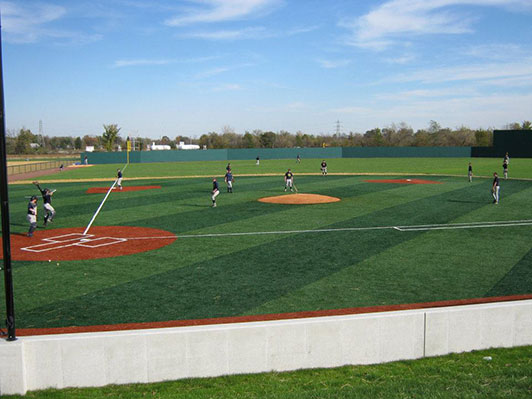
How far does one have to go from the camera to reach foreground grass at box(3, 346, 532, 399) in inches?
248

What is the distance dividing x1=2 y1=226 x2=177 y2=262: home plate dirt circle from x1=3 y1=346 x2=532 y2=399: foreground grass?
9976 millimetres

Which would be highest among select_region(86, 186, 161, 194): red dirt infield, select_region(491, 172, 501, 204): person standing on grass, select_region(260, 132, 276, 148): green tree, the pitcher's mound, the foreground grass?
select_region(260, 132, 276, 148): green tree

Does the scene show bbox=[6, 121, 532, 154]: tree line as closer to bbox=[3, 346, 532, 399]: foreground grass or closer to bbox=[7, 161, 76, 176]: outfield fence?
bbox=[7, 161, 76, 176]: outfield fence

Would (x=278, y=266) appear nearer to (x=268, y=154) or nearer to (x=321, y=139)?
(x=268, y=154)

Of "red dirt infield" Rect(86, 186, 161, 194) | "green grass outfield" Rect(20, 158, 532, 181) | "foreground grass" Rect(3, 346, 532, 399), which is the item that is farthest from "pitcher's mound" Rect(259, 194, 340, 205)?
"green grass outfield" Rect(20, 158, 532, 181)

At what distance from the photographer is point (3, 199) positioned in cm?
671

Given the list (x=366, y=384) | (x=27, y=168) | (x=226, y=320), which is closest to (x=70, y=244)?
(x=226, y=320)

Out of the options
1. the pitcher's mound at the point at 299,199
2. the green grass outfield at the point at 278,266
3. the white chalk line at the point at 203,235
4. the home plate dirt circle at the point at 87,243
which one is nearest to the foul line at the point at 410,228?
the white chalk line at the point at 203,235

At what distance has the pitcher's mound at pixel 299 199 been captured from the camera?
28.9 meters

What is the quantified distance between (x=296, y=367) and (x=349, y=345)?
0.86 m

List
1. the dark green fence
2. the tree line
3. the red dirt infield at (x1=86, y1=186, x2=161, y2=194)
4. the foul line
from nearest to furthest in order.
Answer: the foul line
the red dirt infield at (x1=86, y1=186, x2=161, y2=194)
the dark green fence
the tree line

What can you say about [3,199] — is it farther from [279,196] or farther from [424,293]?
[279,196]

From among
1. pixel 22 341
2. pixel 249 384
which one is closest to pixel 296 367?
pixel 249 384

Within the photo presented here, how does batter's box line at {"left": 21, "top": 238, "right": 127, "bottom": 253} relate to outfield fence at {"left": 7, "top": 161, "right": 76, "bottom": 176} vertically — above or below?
below
